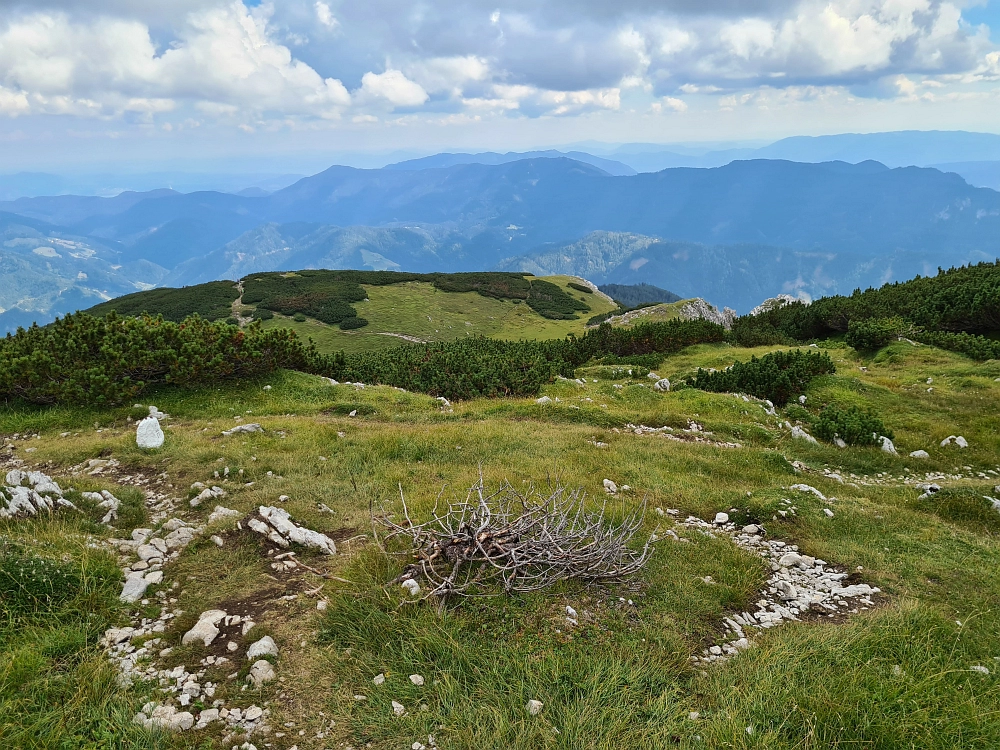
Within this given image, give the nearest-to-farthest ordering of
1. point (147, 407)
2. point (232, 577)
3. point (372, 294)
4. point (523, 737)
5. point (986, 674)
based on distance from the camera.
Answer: point (523, 737) → point (986, 674) → point (232, 577) → point (147, 407) → point (372, 294)

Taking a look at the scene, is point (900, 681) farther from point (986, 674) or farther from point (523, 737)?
point (523, 737)

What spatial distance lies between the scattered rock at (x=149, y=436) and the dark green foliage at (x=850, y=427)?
53.1ft

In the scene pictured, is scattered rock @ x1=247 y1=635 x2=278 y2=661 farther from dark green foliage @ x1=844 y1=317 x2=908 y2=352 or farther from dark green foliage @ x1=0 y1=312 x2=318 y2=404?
dark green foliage @ x1=844 y1=317 x2=908 y2=352

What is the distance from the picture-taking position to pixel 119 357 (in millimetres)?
13969

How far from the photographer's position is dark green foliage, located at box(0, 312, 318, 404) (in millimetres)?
13453

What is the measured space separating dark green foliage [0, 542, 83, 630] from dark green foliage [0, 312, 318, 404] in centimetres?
1028

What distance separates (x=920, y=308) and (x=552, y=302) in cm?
5781

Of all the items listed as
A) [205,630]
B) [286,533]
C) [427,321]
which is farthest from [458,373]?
[427,321]

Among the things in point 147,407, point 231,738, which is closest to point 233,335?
point 147,407

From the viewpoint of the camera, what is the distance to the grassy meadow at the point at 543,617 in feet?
12.5

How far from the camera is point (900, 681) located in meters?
4.16

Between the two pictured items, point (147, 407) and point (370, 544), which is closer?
point (370, 544)

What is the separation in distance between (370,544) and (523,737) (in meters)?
3.05

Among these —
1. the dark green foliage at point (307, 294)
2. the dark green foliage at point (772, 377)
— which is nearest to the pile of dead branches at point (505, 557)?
the dark green foliage at point (772, 377)
